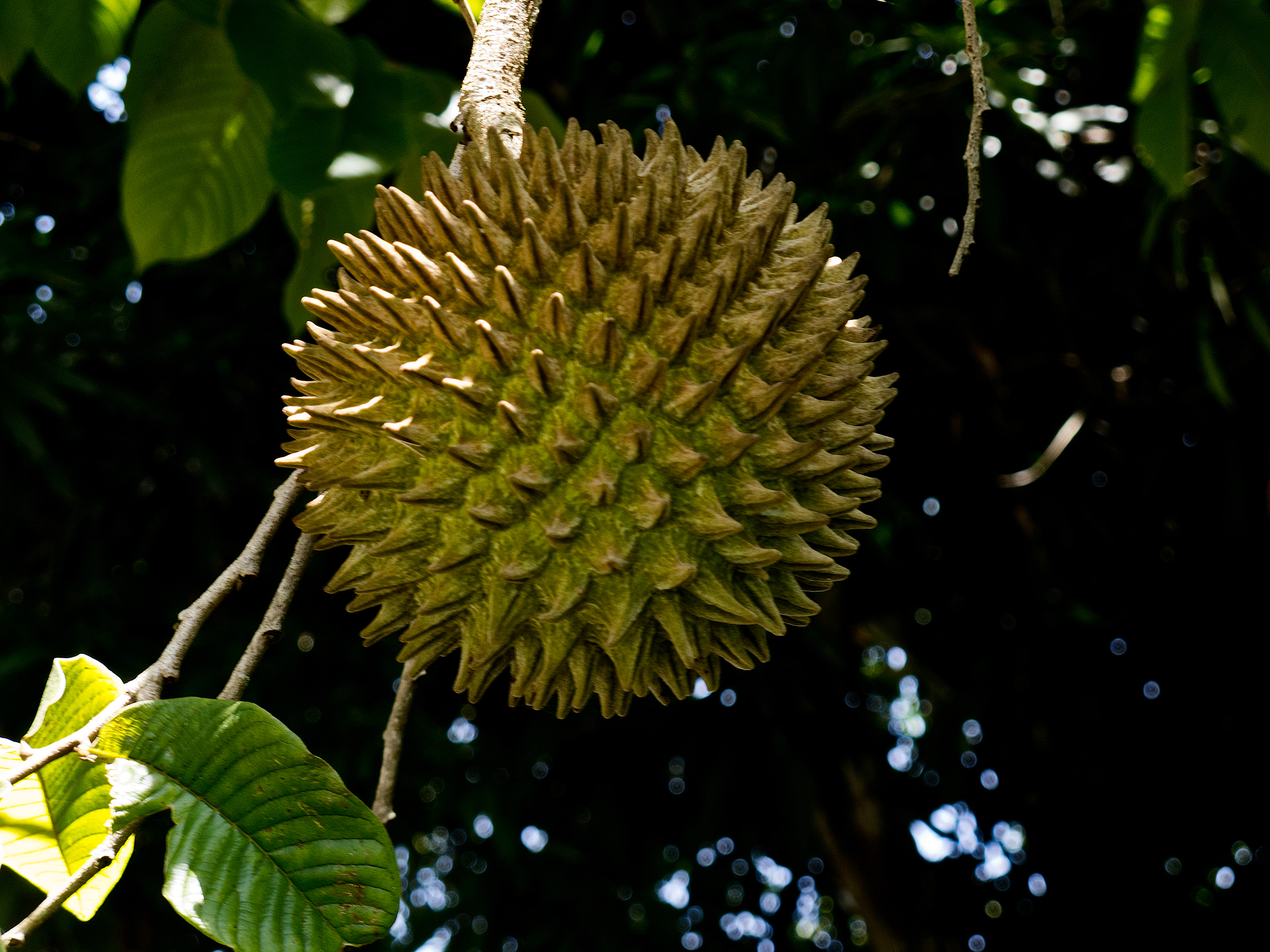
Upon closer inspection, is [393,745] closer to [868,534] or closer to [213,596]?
[213,596]

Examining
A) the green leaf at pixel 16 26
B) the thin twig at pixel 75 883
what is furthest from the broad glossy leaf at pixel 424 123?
the thin twig at pixel 75 883

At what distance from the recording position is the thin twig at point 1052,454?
3303 millimetres

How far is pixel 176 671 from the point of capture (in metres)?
0.98

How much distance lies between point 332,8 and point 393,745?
3.68 ft

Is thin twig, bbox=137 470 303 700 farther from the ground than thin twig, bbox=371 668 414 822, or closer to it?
farther from the ground

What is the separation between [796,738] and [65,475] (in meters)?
2.69

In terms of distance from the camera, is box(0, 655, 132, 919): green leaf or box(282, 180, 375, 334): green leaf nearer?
box(0, 655, 132, 919): green leaf

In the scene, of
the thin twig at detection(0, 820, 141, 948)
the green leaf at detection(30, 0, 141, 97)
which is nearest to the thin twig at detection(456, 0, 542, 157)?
the green leaf at detection(30, 0, 141, 97)

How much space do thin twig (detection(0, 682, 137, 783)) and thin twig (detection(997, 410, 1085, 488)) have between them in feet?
9.67

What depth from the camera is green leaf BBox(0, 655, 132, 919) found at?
96 centimetres

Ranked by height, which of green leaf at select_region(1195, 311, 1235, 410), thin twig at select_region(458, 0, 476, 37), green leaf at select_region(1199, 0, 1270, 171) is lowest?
green leaf at select_region(1195, 311, 1235, 410)

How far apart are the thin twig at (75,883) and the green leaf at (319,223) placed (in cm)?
97

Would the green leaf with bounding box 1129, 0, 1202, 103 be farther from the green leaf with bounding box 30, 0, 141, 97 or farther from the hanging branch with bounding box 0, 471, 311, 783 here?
the green leaf with bounding box 30, 0, 141, 97

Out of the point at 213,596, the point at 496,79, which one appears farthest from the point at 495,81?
the point at 213,596
